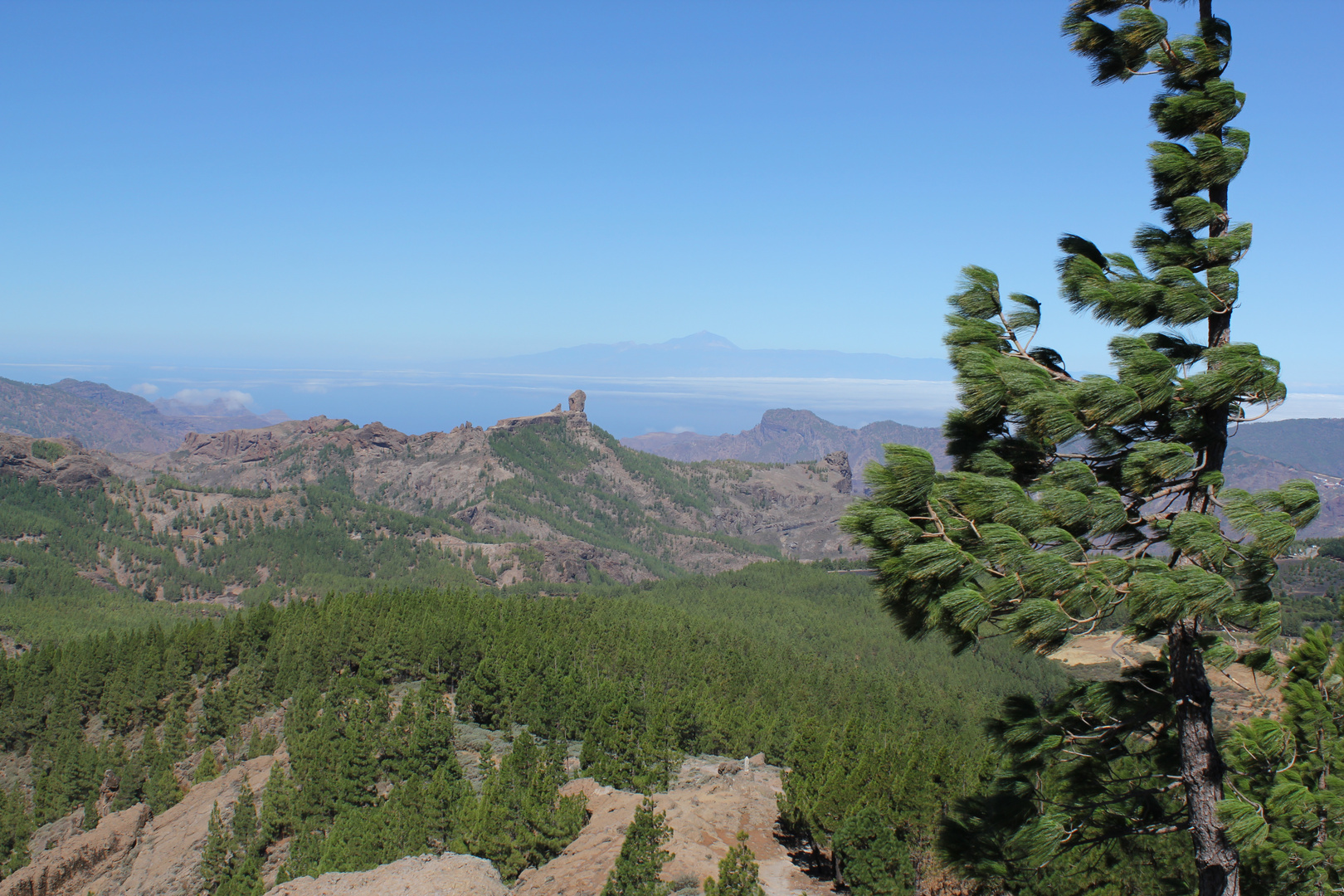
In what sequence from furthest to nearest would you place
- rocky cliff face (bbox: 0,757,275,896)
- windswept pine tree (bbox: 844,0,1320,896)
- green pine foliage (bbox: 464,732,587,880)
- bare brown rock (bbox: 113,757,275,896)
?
rocky cliff face (bbox: 0,757,275,896) < bare brown rock (bbox: 113,757,275,896) < green pine foliage (bbox: 464,732,587,880) < windswept pine tree (bbox: 844,0,1320,896)

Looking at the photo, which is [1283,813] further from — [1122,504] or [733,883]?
[733,883]

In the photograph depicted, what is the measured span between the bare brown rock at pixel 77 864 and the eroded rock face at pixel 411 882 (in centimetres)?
3640

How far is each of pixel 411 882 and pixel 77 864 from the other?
44735 mm

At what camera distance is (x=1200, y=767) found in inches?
402

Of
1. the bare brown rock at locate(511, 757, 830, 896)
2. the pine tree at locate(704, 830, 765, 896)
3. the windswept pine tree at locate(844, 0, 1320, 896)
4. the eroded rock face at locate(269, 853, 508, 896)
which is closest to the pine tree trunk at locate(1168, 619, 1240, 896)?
the windswept pine tree at locate(844, 0, 1320, 896)

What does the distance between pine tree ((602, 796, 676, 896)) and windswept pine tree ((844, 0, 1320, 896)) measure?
23.4m

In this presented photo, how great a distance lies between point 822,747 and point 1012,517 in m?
47.0

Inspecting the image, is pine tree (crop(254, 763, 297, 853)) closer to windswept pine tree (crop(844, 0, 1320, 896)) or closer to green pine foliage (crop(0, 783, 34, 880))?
green pine foliage (crop(0, 783, 34, 880))

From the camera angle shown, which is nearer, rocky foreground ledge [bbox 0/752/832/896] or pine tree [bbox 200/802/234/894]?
rocky foreground ledge [bbox 0/752/832/896]

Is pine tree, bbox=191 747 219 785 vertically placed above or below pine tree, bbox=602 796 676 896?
below

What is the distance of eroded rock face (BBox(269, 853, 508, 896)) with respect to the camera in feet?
109

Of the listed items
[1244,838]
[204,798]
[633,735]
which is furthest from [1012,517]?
[204,798]

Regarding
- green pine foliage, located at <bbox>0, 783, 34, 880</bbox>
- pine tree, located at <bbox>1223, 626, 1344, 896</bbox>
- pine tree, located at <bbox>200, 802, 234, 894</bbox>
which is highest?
pine tree, located at <bbox>1223, 626, 1344, 896</bbox>

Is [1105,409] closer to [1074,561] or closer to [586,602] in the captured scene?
[1074,561]
